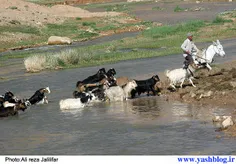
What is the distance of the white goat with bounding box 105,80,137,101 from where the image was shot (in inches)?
806

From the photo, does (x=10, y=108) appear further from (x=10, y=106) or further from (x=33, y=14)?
(x=33, y=14)

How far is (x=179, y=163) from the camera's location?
9000 mm

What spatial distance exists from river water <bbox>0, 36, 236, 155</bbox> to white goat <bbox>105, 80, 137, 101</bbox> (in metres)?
0.37

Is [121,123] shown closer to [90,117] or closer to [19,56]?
[90,117]

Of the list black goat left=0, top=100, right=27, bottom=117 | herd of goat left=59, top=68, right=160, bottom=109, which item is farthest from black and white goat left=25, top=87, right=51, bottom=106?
herd of goat left=59, top=68, right=160, bottom=109

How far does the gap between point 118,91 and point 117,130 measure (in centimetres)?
451

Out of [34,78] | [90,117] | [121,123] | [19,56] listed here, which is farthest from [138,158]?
[19,56]

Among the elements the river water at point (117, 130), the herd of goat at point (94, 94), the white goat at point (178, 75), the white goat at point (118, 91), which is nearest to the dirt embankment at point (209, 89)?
the white goat at point (178, 75)

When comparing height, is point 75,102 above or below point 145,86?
below

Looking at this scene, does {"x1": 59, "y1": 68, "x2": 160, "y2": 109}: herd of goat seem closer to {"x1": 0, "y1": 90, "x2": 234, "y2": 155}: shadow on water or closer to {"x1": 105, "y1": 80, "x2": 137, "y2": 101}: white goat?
{"x1": 105, "y1": 80, "x2": 137, "y2": 101}: white goat

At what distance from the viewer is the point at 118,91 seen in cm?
2050

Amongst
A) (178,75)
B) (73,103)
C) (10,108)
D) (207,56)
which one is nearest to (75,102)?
(73,103)

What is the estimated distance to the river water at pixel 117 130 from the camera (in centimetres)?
1390

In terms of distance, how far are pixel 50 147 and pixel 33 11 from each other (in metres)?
64.0
